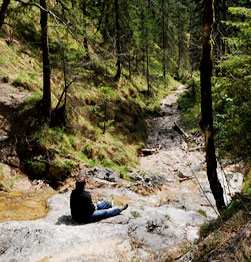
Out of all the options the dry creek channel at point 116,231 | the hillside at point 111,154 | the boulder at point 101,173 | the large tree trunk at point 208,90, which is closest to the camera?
the dry creek channel at point 116,231

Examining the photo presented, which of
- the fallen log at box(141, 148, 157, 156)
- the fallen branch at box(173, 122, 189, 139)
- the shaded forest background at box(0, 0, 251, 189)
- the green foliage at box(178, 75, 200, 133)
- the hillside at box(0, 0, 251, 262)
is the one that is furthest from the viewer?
the green foliage at box(178, 75, 200, 133)

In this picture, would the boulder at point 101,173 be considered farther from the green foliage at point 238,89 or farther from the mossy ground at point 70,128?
the green foliage at point 238,89

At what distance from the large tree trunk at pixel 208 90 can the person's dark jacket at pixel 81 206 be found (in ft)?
10.4

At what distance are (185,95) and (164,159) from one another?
16244 mm

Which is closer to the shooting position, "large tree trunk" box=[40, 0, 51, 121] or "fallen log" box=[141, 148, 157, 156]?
"large tree trunk" box=[40, 0, 51, 121]

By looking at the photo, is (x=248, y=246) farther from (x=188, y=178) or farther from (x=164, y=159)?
(x=164, y=159)

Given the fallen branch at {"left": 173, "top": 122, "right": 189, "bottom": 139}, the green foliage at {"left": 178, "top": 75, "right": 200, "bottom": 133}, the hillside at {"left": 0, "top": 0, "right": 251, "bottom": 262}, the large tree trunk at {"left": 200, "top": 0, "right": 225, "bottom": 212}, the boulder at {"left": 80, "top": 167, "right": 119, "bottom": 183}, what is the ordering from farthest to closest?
the green foliage at {"left": 178, "top": 75, "right": 200, "bottom": 133} → the fallen branch at {"left": 173, "top": 122, "right": 189, "bottom": 139} → the boulder at {"left": 80, "top": 167, "right": 119, "bottom": 183} → the large tree trunk at {"left": 200, "top": 0, "right": 225, "bottom": 212} → the hillside at {"left": 0, "top": 0, "right": 251, "bottom": 262}

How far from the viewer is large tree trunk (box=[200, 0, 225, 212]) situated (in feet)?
15.3

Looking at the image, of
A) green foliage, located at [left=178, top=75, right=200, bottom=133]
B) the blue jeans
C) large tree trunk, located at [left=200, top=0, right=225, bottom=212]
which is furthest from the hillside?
green foliage, located at [left=178, top=75, right=200, bottom=133]

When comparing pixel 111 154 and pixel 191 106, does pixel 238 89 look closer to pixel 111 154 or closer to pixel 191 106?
pixel 111 154

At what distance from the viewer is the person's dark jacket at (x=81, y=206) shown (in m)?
5.57

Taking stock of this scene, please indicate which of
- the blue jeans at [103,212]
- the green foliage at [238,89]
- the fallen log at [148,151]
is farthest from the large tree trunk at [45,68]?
the fallen log at [148,151]

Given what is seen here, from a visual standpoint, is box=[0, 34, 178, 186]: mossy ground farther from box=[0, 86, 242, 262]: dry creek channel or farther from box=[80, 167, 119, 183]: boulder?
box=[0, 86, 242, 262]: dry creek channel

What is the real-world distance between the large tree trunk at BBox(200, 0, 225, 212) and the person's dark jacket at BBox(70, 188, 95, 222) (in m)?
3.18
